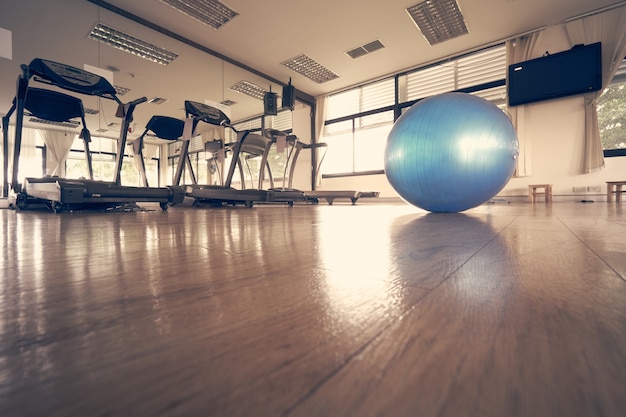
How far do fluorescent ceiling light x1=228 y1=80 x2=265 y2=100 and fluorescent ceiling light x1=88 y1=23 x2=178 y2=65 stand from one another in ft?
4.91

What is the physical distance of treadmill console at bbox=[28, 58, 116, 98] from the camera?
2.26 m

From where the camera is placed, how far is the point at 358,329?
212mm

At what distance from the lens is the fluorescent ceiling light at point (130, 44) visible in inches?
181

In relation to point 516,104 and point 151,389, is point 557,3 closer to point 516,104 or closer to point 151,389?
point 516,104

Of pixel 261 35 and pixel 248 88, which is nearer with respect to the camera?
pixel 261 35

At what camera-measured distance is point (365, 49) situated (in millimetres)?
5383

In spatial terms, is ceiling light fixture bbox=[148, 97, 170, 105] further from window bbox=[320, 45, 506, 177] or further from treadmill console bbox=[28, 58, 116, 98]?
treadmill console bbox=[28, 58, 116, 98]

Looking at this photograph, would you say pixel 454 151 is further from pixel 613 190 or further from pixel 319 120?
pixel 319 120

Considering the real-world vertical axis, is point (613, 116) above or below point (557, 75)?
below

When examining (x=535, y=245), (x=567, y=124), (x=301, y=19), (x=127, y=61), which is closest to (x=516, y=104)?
(x=567, y=124)

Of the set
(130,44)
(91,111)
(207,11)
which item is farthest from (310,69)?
(91,111)

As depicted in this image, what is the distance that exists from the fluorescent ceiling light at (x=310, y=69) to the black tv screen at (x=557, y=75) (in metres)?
3.16

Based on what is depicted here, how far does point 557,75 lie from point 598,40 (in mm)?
584

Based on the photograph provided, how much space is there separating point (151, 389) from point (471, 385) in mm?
144
